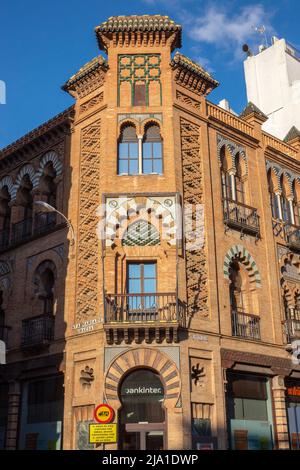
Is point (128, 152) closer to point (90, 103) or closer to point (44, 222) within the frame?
point (90, 103)

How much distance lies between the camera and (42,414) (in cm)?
1894

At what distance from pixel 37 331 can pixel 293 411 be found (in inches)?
381

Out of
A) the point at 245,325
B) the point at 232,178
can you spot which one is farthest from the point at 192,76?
the point at 245,325

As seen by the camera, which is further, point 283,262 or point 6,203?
point 6,203

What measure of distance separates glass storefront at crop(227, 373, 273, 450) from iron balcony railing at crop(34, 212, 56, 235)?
27.7 ft

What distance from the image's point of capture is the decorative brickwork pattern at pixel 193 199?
1800cm

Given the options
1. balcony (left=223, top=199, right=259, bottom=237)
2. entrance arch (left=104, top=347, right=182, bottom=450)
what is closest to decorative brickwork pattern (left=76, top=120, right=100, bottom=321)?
entrance arch (left=104, top=347, right=182, bottom=450)

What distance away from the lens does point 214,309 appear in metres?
18.3

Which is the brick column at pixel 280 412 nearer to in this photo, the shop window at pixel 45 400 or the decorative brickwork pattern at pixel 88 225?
the decorative brickwork pattern at pixel 88 225

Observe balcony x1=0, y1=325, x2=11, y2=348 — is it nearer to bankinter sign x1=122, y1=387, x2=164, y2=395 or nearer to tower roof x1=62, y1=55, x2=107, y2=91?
bankinter sign x1=122, y1=387, x2=164, y2=395

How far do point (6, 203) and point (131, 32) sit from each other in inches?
361

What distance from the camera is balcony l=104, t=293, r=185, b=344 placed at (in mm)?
16562

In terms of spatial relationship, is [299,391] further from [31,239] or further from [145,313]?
[31,239]
